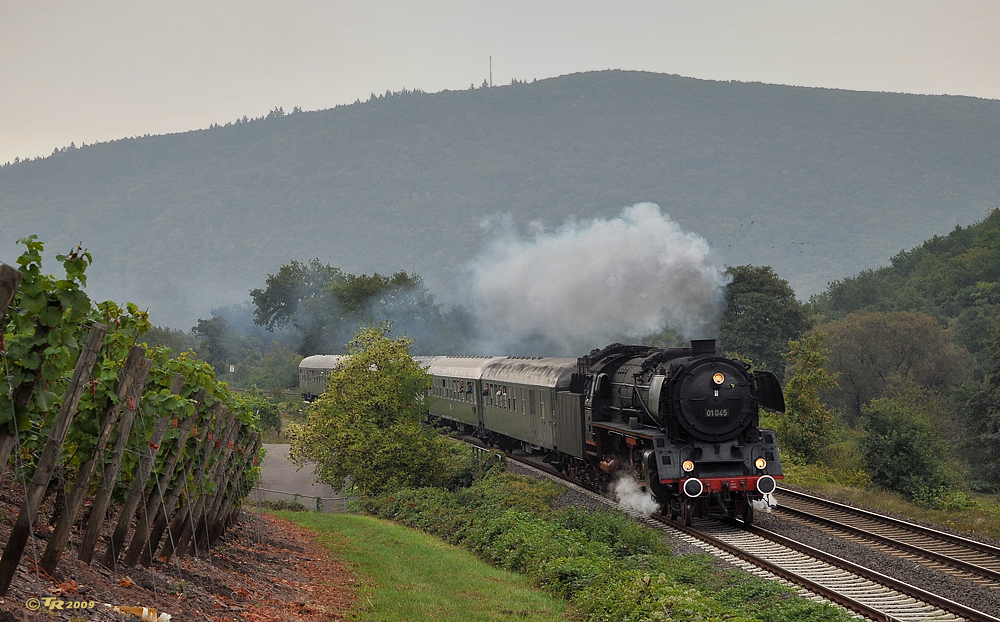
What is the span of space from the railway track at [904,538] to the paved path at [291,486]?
1368 cm

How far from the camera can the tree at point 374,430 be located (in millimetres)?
27641

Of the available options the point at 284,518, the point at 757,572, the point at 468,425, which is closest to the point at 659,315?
the point at 468,425

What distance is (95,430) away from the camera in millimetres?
8938

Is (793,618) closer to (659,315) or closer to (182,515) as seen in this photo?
(182,515)

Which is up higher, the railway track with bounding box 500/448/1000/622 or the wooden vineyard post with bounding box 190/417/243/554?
the wooden vineyard post with bounding box 190/417/243/554

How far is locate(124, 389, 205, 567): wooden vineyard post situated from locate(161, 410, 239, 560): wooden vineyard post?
35 centimetres

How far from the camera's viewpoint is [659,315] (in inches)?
1593

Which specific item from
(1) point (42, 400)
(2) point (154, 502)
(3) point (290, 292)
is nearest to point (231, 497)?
(2) point (154, 502)

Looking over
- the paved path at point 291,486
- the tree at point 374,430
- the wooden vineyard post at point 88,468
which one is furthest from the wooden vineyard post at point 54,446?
the tree at point 374,430

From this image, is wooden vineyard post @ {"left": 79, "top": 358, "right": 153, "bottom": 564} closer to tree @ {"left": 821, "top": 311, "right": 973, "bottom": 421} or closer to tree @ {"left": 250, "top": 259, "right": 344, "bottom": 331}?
tree @ {"left": 821, "top": 311, "right": 973, "bottom": 421}

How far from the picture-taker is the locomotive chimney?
→ 19766mm

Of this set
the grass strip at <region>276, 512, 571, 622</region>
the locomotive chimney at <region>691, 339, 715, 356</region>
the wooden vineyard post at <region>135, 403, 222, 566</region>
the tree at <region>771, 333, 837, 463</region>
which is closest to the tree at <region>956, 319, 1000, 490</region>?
the tree at <region>771, 333, 837, 463</region>

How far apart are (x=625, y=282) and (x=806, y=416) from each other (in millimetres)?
9741

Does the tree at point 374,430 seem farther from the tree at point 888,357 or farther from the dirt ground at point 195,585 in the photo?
the tree at point 888,357
